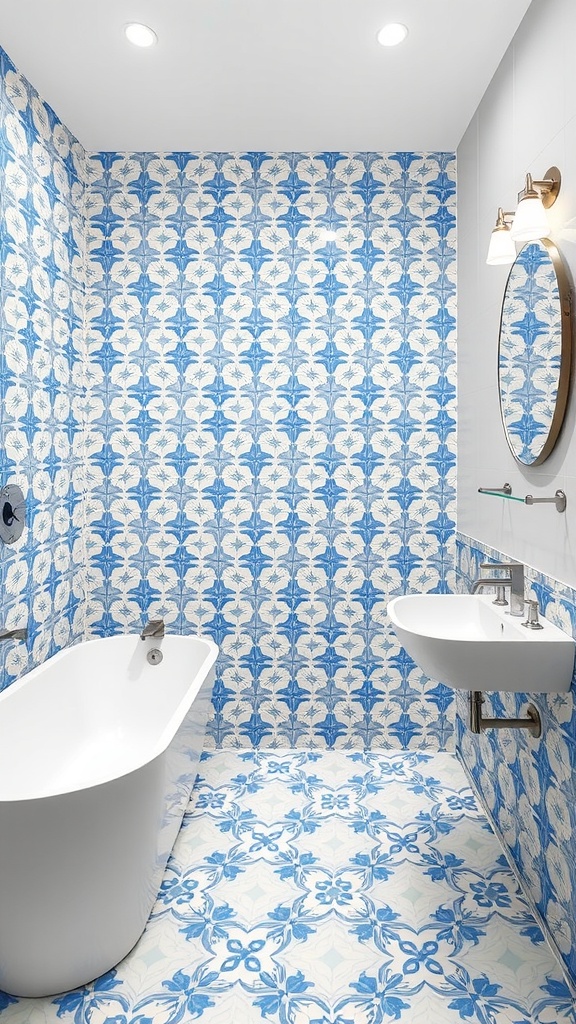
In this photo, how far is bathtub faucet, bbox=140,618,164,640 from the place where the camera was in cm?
288

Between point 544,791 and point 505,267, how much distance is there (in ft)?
5.79

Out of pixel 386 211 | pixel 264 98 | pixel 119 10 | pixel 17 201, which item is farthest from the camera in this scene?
pixel 386 211

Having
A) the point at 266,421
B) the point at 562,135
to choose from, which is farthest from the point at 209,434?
the point at 562,135

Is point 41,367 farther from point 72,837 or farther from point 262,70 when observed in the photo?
point 72,837

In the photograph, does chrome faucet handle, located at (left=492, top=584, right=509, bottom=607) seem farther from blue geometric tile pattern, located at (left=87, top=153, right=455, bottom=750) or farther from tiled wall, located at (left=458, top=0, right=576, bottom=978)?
blue geometric tile pattern, located at (left=87, top=153, right=455, bottom=750)

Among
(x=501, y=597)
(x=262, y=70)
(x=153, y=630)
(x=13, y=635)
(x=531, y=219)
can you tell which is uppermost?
(x=262, y=70)

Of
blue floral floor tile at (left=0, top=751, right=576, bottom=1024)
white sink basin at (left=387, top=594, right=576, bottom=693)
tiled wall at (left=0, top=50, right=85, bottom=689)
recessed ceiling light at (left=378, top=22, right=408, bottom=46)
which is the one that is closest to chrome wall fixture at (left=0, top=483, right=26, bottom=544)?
tiled wall at (left=0, top=50, right=85, bottom=689)

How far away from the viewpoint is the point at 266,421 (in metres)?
3.08

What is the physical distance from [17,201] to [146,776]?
2058 mm

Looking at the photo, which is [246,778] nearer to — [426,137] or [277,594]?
[277,594]

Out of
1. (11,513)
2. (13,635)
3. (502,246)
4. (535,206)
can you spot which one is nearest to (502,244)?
(502,246)

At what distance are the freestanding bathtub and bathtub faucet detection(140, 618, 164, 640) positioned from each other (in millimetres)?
409

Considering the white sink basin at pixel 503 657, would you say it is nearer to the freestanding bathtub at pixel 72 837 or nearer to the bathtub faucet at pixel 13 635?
the freestanding bathtub at pixel 72 837

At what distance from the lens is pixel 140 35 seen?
2205 millimetres
